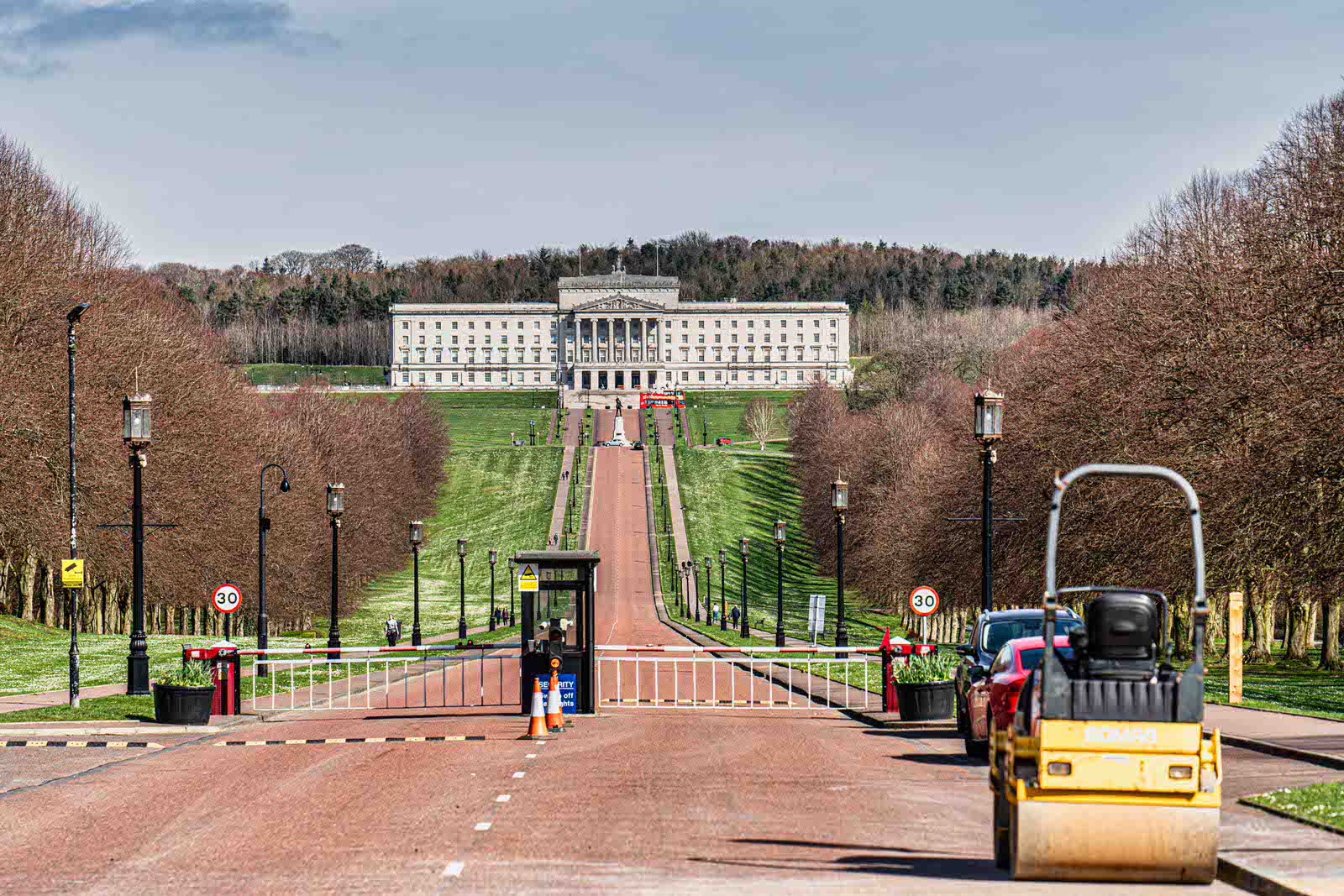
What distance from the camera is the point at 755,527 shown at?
124 metres

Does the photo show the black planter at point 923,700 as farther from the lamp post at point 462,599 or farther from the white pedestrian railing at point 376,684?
the lamp post at point 462,599

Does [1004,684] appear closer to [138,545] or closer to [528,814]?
[528,814]

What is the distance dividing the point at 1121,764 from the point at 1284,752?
9899mm

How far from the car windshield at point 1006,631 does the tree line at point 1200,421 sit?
13.2m

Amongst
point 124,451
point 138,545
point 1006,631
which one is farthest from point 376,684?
point 1006,631

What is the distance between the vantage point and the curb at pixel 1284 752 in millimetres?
18797

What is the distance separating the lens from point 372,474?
9356 centimetres

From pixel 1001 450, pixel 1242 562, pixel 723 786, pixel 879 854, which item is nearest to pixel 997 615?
pixel 723 786

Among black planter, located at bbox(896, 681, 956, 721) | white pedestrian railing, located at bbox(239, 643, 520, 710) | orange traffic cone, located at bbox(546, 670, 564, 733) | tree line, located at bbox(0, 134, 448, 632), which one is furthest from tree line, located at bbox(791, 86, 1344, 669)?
tree line, located at bbox(0, 134, 448, 632)

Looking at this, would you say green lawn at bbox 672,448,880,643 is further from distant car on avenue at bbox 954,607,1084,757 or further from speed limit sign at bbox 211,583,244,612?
distant car on avenue at bbox 954,607,1084,757

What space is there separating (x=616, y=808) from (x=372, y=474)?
7941 cm

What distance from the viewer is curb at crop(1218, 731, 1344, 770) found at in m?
18.8

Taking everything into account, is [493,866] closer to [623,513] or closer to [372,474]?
[372,474]

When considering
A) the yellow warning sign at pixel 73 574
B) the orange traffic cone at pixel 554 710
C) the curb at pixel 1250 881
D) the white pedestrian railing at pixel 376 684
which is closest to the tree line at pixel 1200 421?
the white pedestrian railing at pixel 376 684
